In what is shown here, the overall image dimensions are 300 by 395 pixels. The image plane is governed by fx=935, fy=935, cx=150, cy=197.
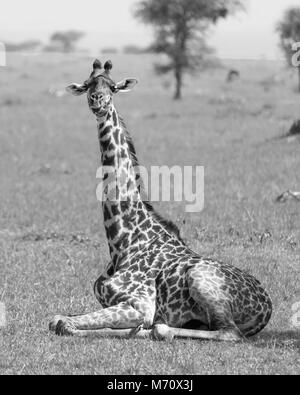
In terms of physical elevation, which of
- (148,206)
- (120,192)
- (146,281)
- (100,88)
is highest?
(100,88)

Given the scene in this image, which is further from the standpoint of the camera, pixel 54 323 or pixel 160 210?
pixel 160 210

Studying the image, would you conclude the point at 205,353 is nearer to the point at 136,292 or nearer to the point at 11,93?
the point at 136,292

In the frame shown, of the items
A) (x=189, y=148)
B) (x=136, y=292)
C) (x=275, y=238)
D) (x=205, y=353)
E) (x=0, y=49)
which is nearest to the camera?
(x=205, y=353)

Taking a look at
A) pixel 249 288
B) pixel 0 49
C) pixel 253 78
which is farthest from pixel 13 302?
pixel 0 49

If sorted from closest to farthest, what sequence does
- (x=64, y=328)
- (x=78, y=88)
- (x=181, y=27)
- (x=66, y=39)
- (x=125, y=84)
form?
(x=64, y=328)
(x=78, y=88)
(x=125, y=84)
(x=181, y=27)
(x=66, y=39)

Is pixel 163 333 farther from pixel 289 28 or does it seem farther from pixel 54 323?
pixel 289 28

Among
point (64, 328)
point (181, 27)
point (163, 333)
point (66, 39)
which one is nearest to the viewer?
point (163, 333)

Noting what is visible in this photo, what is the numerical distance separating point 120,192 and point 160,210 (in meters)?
7.78

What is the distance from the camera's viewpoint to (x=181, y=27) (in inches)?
1937

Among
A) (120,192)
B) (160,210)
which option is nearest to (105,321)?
(120,192)

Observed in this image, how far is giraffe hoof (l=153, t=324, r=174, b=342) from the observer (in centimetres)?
853

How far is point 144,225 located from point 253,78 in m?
48.7

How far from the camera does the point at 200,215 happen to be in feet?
52.5

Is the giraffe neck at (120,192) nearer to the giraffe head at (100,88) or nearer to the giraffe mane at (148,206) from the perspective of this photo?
the giraffe mane at (148,206)
